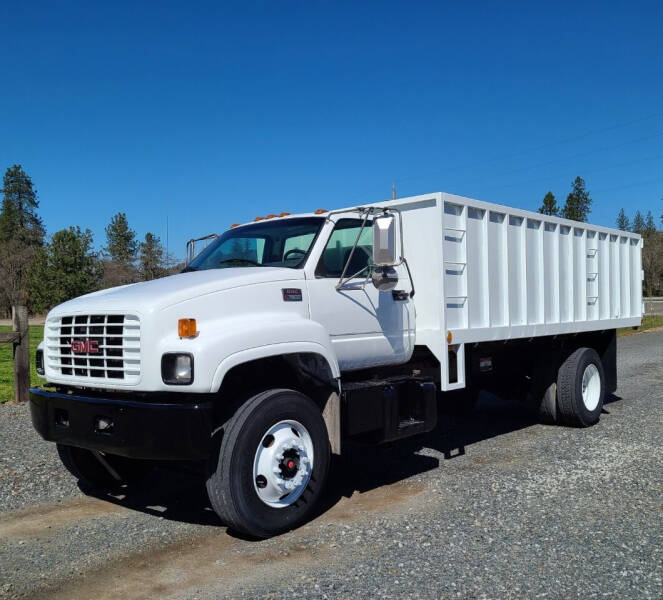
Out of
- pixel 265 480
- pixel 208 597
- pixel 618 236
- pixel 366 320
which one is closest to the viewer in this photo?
pixel 208 597

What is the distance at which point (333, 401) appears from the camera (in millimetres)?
5285

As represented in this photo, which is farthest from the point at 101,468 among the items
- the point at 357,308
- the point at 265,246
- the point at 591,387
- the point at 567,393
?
the point at 591,387

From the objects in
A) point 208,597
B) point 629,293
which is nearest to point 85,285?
point 629,293

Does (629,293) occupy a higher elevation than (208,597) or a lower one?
higher

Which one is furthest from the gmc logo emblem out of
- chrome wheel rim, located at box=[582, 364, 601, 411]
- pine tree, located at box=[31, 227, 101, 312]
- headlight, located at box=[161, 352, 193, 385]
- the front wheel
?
pine tree, located at box=[31, 227, 101, 312]

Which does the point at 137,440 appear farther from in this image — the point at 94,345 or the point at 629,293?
the point at 629,293

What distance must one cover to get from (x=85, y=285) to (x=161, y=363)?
56.6 meters

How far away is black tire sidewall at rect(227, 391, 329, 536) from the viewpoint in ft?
14.8

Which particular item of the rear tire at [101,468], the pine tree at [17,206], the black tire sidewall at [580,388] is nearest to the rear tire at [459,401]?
the black tire sidewall at [580,388]

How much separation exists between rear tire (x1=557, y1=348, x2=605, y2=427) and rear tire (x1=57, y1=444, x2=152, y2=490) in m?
5.18

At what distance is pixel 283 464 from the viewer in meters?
4.80

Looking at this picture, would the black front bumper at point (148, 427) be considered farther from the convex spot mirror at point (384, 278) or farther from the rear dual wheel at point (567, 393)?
the rear dual wheel at point (567, 393)

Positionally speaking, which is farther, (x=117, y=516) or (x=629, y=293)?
(x=629, y=293)

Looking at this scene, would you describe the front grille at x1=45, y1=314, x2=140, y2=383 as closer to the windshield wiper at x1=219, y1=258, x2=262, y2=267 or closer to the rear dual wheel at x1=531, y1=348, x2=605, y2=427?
the windshield wiper at x1=219, y1=258, x2=262, y2=267
